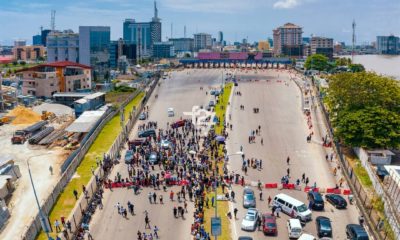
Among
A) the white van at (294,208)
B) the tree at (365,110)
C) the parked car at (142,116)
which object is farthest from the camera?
the parked car at (142,116)

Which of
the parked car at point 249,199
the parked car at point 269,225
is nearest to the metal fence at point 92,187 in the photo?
the parked car at point 249,199

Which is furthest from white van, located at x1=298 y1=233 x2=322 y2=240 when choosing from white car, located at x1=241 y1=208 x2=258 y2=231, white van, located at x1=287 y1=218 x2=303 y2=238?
white car, located at x1=241 y1=208 x2=258 y2=231

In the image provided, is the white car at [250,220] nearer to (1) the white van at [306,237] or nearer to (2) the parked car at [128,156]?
(1) the white van at [306,237]

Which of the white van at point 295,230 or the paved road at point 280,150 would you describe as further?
the paved road at point 280,150

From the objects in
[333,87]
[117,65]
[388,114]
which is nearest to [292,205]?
[388,114]

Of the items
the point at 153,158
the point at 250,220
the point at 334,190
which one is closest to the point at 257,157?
the point at 334,190

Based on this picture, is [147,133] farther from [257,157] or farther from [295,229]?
[295,229]
